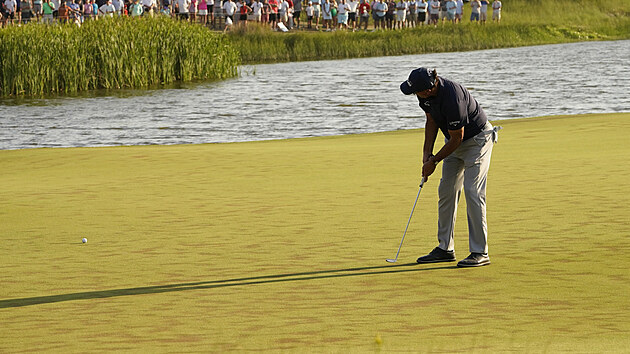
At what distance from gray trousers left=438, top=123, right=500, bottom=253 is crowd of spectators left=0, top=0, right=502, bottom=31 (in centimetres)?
3241

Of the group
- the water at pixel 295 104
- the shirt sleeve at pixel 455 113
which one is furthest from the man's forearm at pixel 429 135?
the water at pixel 295 104

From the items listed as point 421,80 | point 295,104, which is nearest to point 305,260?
point 421,80

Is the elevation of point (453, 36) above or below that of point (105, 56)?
below

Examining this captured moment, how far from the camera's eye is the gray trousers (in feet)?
24.6

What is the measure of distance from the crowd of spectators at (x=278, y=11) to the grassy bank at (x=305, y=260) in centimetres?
2655

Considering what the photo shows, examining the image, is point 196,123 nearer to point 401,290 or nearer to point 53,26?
point 53,26

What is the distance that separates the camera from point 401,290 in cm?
731

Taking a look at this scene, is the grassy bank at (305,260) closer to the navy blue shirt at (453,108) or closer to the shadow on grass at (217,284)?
the shadow on grass at (217,284)

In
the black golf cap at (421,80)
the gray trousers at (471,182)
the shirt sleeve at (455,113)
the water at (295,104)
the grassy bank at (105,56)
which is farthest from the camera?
the grassy bank at (105,56)

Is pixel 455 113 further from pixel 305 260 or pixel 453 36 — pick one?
pixel 453 36

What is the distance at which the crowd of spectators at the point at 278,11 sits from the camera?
3981cm

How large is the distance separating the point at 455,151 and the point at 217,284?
6.51 feet

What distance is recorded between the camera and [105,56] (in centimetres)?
3272

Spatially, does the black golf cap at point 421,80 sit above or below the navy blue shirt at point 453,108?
above
